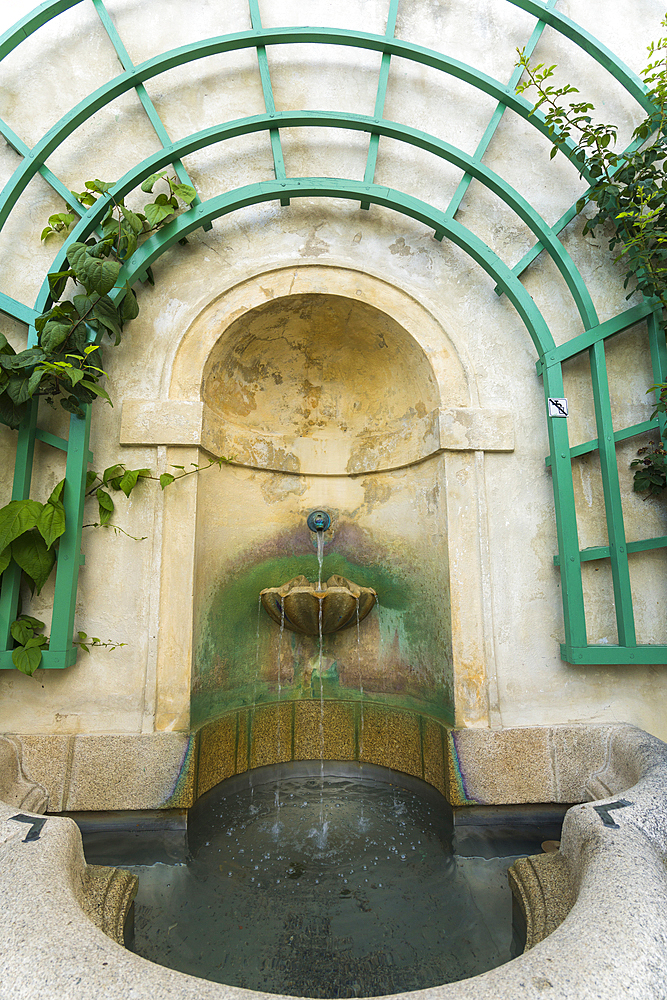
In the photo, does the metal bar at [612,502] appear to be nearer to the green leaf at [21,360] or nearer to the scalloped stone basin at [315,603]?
the scalloped stone basin at [315,603]

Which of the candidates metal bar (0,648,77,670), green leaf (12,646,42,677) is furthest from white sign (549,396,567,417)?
green leaf (12,646,42,677)

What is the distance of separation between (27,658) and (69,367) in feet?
4.76

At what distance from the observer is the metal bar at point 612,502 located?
9.39 ft

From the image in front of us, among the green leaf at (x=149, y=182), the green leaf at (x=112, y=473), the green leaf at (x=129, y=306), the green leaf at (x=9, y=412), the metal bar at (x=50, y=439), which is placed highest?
the green leaf at (x=149, y=182)

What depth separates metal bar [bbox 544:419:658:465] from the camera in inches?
115

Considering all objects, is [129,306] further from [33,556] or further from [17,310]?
[33,556]

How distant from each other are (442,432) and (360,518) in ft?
3.65

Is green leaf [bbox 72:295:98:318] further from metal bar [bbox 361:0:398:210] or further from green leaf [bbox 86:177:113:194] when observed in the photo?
metal bar [bbox 361:0:398:210]

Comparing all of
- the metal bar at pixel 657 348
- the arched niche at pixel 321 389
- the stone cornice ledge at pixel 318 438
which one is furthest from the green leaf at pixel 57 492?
the metal bar at pixel 657 348

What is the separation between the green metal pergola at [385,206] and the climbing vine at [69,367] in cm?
7

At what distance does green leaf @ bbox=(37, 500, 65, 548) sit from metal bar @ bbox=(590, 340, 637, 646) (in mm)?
2877

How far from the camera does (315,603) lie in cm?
352

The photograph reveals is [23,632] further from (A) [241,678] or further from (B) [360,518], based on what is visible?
(B) [360,518]

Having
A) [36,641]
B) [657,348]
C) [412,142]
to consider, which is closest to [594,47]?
[412,142]
